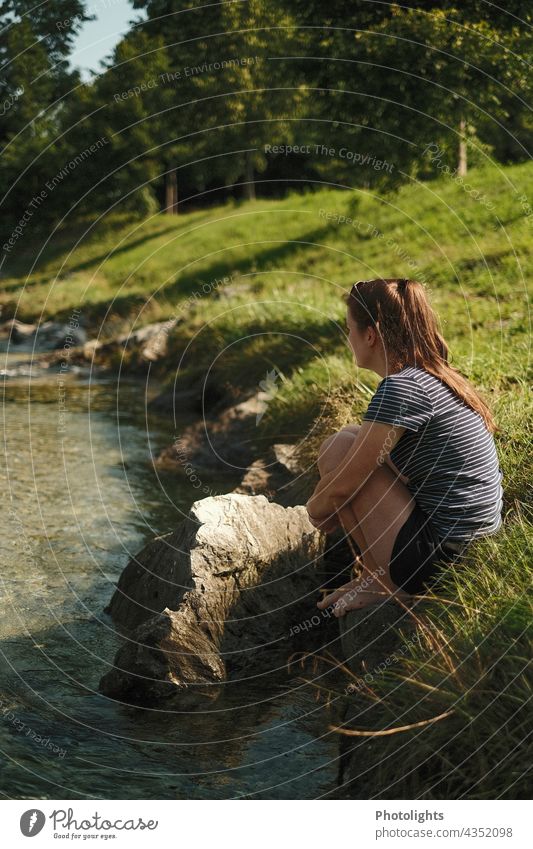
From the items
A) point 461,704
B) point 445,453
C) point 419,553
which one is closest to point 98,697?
point 419,553

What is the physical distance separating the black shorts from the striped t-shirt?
0.04m

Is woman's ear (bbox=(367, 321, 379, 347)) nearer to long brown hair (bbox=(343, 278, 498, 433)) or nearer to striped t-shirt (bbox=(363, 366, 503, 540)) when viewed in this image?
long brown hair (bbox=(343, 278, 498, 433))

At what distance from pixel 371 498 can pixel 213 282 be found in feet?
45.7

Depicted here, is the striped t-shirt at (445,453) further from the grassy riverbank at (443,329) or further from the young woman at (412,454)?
the grassy riverbank at (443,329)

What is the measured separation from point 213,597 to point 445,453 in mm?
1541

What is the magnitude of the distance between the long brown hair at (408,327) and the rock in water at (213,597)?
1440 millimetres

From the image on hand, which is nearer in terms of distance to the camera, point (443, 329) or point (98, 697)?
point (98, 697)

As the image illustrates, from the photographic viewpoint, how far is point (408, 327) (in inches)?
182

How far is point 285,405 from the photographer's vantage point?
29.1ft

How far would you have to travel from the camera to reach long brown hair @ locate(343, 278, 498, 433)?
459cm

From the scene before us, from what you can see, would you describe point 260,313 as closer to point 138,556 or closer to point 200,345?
point 200,345

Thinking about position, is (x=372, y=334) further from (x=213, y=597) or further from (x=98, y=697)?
(x=98, y=697)

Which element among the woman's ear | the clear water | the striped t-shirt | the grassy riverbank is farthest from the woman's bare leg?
the clear water

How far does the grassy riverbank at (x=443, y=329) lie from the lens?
3598mm
